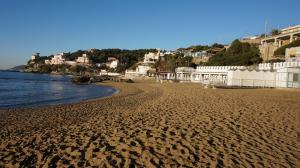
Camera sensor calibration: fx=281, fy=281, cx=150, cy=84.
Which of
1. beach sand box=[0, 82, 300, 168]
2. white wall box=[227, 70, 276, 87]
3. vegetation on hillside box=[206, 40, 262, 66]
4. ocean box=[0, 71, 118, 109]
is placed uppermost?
vegetation on hillside box=[206, 40, 262, 66]

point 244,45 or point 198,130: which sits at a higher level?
point 244,45

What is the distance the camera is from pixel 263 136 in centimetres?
862

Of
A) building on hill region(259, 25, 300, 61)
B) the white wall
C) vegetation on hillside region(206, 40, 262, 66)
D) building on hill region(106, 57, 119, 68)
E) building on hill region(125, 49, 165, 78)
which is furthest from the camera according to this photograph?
building on hill region(106, 57, 119, 68)

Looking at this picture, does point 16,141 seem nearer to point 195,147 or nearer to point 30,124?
point 30,124

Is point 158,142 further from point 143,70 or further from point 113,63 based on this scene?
point 113,63

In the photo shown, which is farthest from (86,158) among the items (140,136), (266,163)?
(266,163)

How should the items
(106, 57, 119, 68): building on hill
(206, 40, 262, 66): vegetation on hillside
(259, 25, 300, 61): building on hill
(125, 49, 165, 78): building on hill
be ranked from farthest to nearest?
1. (106, 57, 119, 68): building on hill
2. (125, 49, 165, 78): building on hill
3. (259, 25, 300, 61): building on hill
4. (206, 40, 262, 66): vegetation on hillside

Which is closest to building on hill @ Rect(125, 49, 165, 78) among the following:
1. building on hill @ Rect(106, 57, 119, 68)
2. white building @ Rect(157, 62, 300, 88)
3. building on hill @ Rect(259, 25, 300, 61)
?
building on hill @ Rect(106, 57, 119, 68)

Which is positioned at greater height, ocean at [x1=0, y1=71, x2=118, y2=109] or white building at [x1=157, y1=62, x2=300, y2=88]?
white building at [x1=157, y1=62, x2=300, y2=88]

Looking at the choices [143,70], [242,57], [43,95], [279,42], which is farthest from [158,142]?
[143,70]

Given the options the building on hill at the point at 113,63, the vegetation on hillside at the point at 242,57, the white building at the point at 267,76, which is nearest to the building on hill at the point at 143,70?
the building on hill at the point at 113,63

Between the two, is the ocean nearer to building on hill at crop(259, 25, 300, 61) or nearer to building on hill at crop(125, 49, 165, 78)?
building on hill at crop(259, 25, 300, 61)

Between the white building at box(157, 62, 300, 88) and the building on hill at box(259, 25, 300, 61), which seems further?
the building on hill at box(259, 25, 300, 61)

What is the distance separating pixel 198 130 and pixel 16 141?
222 inches
